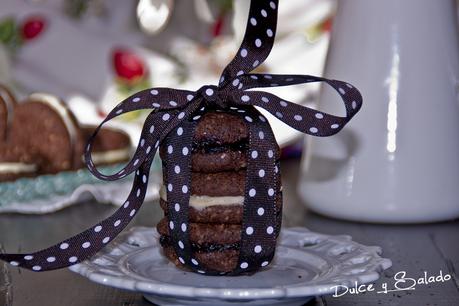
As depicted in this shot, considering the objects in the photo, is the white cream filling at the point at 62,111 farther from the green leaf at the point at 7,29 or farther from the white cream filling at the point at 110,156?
the green leaf at the point at 7,29

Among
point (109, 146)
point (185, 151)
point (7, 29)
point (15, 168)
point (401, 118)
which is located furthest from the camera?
point (7, 29)

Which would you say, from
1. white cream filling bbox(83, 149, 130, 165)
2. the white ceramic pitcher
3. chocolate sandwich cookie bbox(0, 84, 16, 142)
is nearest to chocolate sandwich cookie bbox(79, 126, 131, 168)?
white cream filling bbox(83, 149, 130, 165)

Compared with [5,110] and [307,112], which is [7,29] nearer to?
[5,110]

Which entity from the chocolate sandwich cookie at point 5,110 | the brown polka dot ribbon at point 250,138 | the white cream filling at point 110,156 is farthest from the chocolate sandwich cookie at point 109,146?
the brown polka dot ribbon at point 250,138

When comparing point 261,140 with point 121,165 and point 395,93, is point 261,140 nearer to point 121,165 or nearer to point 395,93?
point 395,93

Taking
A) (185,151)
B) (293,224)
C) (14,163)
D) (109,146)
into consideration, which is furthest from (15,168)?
(185,151)

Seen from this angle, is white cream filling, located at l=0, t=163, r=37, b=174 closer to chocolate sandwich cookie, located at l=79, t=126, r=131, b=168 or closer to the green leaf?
chocolate sandwich cookie, located at l=79, t=126, r=131, b=168
